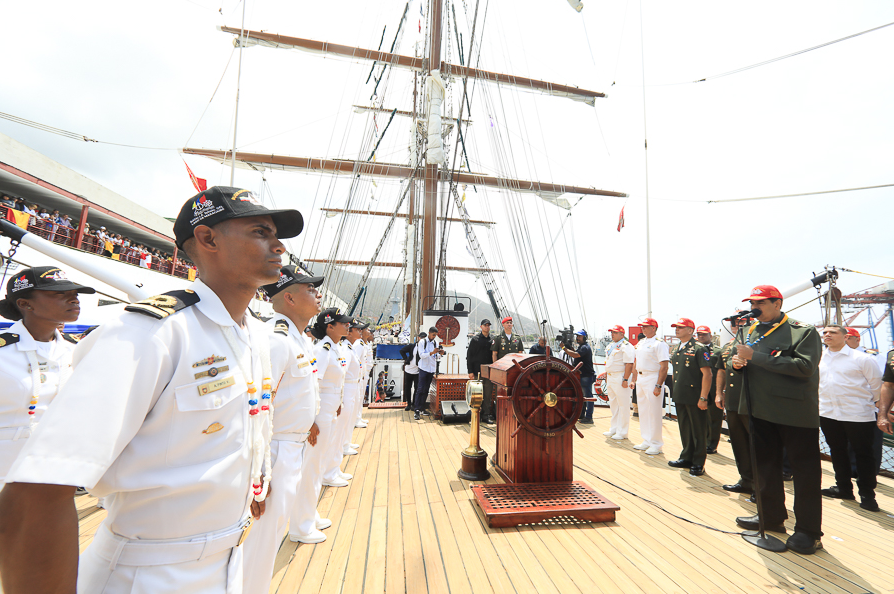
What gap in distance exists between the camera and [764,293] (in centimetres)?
308

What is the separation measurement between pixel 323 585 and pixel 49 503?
2126mm

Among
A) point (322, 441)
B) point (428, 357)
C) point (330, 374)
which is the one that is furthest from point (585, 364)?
point (322, 441)

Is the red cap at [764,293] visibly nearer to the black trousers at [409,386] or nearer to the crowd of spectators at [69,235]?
the black trousers at [409,386]

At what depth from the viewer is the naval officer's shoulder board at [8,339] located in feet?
7.73

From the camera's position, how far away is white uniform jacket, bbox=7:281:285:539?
29.7 inches

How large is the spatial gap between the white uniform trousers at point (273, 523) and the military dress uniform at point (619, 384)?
17.7ft

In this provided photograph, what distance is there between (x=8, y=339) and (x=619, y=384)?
22.6 ft

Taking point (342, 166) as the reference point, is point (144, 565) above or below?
below

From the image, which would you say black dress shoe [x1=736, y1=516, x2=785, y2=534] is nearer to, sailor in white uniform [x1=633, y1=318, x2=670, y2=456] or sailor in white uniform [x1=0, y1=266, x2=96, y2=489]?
sailor in white uniform [x1=633, y1=318, x2=670, y2=456]

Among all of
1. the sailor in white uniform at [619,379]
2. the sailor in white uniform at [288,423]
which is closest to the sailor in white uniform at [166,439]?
the sailor in white uniform at [288,423]

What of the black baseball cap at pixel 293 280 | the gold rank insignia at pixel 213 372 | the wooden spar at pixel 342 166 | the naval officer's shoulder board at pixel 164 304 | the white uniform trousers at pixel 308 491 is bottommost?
the white uniform trousers at pixel 308 491

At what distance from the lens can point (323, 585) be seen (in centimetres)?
237

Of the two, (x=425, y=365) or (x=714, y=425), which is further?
(x=425, y=365)

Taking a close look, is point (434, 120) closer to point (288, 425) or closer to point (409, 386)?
point (409, 386)
